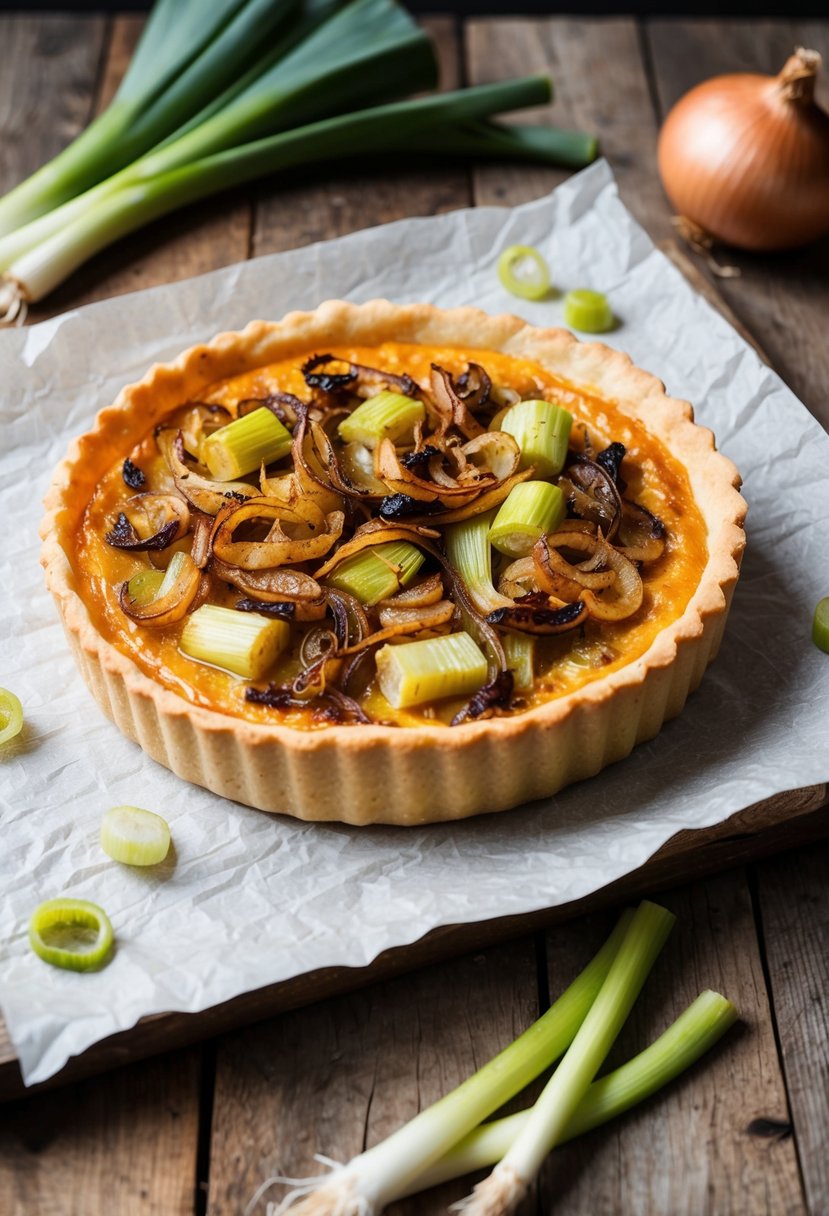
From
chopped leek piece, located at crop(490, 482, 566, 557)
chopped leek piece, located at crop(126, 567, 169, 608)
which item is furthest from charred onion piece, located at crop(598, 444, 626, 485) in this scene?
chopped leek piece, located at crop(126, 567, 169, 608)

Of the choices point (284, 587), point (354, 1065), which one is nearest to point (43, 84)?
point (284, 587)

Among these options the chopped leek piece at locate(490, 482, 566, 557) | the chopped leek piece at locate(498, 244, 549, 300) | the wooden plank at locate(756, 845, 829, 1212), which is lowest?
the wooden plank at locate(756, 845, 829, 1212)

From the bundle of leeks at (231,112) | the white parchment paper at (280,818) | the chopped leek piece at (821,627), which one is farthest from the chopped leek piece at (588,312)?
the chopped leek piece at (821,627)

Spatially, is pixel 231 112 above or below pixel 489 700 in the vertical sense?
above

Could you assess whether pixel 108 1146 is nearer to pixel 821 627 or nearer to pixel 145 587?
pixel 145 587

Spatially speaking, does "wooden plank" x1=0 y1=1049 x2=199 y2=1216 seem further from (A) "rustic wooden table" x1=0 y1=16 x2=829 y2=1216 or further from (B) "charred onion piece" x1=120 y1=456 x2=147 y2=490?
(B) "charred onion piece" x1=120 y1=456 x2=147 y2=490

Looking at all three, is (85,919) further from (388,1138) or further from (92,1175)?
(388,1138)

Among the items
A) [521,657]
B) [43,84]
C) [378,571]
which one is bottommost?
[521,657]
